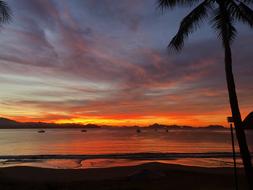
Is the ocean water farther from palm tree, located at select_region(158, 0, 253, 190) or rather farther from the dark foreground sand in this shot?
palm tree, located at select_region(158, 0, 253, 190)

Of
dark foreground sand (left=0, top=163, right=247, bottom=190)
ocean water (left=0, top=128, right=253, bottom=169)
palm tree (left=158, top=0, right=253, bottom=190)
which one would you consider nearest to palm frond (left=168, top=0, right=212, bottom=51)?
palm tree (left=158, top=0, right=253, bottom=190)

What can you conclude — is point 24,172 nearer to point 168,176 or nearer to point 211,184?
point 168,176

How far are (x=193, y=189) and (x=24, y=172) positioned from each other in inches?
570

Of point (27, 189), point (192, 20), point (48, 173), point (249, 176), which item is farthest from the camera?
point (48, 173)

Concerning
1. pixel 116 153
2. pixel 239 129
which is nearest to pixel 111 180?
pixel 239 129

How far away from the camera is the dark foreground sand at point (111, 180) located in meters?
19.4

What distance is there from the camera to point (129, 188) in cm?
1831

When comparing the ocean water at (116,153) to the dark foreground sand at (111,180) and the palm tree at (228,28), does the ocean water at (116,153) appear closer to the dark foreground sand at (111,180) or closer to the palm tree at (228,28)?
the dark foreground sand at (111,180)

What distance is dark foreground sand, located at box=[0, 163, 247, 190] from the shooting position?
763 inches

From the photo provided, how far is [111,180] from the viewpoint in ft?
73.3

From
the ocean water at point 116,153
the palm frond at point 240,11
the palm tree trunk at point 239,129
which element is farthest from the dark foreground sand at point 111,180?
the palm frond at point 240,11

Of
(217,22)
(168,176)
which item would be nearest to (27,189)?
(168,176)

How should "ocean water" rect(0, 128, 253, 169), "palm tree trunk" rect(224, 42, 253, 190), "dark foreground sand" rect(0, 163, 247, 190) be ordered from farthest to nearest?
"ocean water" rect(0, 128, 253, 169), "dark foreground sand" rect(0, 163, 247, 190), "palm tree trunk" rect(224, 42, 253, 190)

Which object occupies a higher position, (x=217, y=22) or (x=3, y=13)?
(x=3, y=13)
